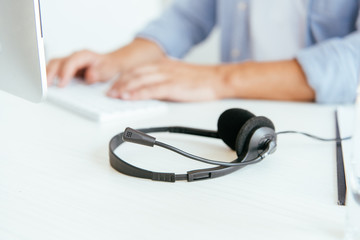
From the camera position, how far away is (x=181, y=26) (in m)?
1.09

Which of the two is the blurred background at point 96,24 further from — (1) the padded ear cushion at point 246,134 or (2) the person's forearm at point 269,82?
(1) the padded ear cushion at point 246,134

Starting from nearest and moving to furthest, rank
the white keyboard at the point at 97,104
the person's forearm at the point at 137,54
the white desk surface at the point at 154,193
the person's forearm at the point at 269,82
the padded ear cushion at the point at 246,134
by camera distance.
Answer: the white desk surface at the point at 154,193 < the padded ear cushion at the point at 246,134 < the white keyboard at the point at 97,104 < the person's forearm at the point at 269,82 < the person's forearm at the point at 137,54

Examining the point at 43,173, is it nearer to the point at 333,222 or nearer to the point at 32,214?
the point at 32,214

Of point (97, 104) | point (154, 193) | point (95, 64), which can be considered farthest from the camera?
point (95, 64)

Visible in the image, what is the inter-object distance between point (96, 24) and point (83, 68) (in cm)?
96

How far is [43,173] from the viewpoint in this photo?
0.41 metres

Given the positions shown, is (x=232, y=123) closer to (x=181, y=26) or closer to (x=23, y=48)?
(x=23, y=48)

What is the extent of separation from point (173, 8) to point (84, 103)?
54cm

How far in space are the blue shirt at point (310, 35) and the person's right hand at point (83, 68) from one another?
188 mm

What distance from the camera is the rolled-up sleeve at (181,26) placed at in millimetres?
1025

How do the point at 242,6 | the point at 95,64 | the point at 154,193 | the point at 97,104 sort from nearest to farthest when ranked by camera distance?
the point at 154,193
the point at 97,104
the point at 95,64
the point at 242,6

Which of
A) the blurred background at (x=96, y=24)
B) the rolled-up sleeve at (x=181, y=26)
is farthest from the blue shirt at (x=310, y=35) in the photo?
the blurred background at (x=96, y=24)

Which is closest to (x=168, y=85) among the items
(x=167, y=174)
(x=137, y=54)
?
(x=137, y=54)

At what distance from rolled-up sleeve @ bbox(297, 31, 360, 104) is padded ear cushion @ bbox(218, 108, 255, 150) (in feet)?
0.97
